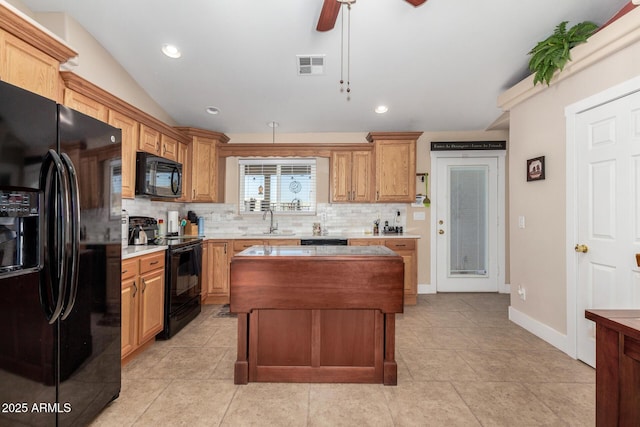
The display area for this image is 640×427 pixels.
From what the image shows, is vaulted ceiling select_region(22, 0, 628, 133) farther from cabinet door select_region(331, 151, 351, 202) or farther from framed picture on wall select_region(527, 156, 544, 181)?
framed picture on wall select_region(527, 156, 544, 181)

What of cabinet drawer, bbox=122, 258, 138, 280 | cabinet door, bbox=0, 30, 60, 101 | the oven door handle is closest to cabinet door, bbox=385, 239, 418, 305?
the oven door handle

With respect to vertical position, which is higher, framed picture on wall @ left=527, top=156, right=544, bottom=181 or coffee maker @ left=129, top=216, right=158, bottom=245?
framed picture on wall @ left=527, top=156, right=544, bottom=181

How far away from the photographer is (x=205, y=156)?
4.35 metres

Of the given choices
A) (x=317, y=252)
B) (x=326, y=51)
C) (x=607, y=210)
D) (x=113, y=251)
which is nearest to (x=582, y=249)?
(x=607, y=210)

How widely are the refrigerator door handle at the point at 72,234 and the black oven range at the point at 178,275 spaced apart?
5.10 feet

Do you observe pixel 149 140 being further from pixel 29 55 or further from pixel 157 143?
pixel 29 55

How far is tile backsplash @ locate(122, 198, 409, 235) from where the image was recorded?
15.6 feet

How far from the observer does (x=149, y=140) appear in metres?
3.34

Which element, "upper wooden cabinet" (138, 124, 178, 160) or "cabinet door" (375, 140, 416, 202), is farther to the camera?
"cabinet door" (375, 140, 416, 202)

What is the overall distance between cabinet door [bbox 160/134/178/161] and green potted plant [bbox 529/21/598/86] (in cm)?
399

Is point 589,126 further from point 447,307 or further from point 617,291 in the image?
point 447,307

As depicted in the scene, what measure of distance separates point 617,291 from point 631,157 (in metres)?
1.00

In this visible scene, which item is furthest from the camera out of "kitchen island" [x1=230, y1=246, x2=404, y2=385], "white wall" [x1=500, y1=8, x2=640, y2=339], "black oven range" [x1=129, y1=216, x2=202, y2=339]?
"black oven range" [x1=129, y1=216, x2=202, y2=339]

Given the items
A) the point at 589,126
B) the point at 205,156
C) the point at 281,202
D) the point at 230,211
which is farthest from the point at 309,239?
the point at 589,126
